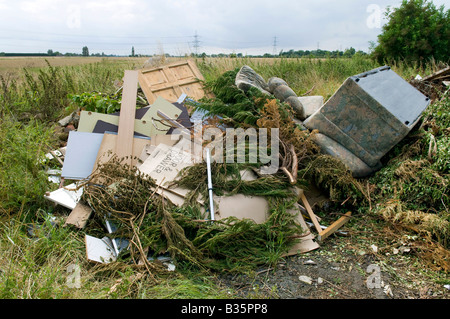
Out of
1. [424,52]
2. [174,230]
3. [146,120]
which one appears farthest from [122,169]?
[424,52]

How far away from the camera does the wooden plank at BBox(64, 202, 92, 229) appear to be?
11.7ft

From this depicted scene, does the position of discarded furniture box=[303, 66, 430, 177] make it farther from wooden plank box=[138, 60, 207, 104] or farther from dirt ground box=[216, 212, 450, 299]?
wooden plank box=[138, 60, 207, 104]

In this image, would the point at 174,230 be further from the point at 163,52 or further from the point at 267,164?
the point at 163,52

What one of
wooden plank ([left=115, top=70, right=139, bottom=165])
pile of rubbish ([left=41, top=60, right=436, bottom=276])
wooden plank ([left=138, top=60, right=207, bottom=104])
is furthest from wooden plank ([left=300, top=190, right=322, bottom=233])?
wooden plank ([left=138, top=60, right=207, bottom=104])

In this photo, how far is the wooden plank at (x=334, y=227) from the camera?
379 cm

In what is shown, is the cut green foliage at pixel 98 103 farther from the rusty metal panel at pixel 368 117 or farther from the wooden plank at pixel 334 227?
the wooden plank at pixel 334 227

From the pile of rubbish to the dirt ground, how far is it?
0.58ft

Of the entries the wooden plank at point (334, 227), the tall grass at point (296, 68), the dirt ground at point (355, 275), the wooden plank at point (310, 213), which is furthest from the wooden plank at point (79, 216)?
the tall grass at point (296, 68)

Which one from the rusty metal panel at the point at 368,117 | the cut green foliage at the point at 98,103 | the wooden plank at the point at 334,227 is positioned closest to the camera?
the wooden plank at the point at 334,227

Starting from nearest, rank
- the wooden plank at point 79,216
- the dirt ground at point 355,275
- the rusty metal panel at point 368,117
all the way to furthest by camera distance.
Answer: the dirt ground at point 355,275 → the wooden plank at point 79,216 → the rusty metal panel at point 368,117

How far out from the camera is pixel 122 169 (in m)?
3.77

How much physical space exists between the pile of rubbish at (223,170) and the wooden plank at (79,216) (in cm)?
1

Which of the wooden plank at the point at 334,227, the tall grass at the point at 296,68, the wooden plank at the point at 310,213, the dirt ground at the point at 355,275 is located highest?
the tall grass at the point at 296,68
